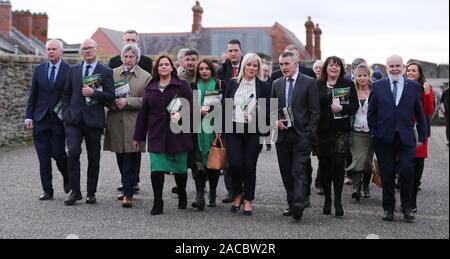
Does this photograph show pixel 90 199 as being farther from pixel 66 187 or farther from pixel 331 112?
pixel 331 112

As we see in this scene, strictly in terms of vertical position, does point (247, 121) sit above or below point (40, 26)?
below

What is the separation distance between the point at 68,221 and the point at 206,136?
2.01m

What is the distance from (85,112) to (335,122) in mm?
3086

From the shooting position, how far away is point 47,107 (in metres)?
8.52

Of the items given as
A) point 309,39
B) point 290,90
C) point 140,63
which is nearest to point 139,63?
point 140,63

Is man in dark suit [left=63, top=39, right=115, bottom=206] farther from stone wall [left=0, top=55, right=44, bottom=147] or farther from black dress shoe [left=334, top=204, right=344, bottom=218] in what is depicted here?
stone wall [left=0, top=55, right=44, bottom=147]

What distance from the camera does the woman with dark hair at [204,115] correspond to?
8039mm

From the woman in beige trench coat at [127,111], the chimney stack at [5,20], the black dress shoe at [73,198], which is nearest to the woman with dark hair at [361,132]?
the woman in beige trench coat at [127,111]

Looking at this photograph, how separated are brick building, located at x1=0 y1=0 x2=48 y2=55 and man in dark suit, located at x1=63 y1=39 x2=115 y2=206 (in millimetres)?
24850

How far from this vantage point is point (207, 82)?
8180 millimetres

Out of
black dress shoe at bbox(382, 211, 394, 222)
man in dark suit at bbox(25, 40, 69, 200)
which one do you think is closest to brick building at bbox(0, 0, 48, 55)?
man in dark suit at bbox(25, 40, 69, 200)

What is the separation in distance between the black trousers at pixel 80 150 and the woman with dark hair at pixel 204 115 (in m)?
1.29

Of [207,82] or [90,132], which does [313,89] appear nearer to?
[207,82]
